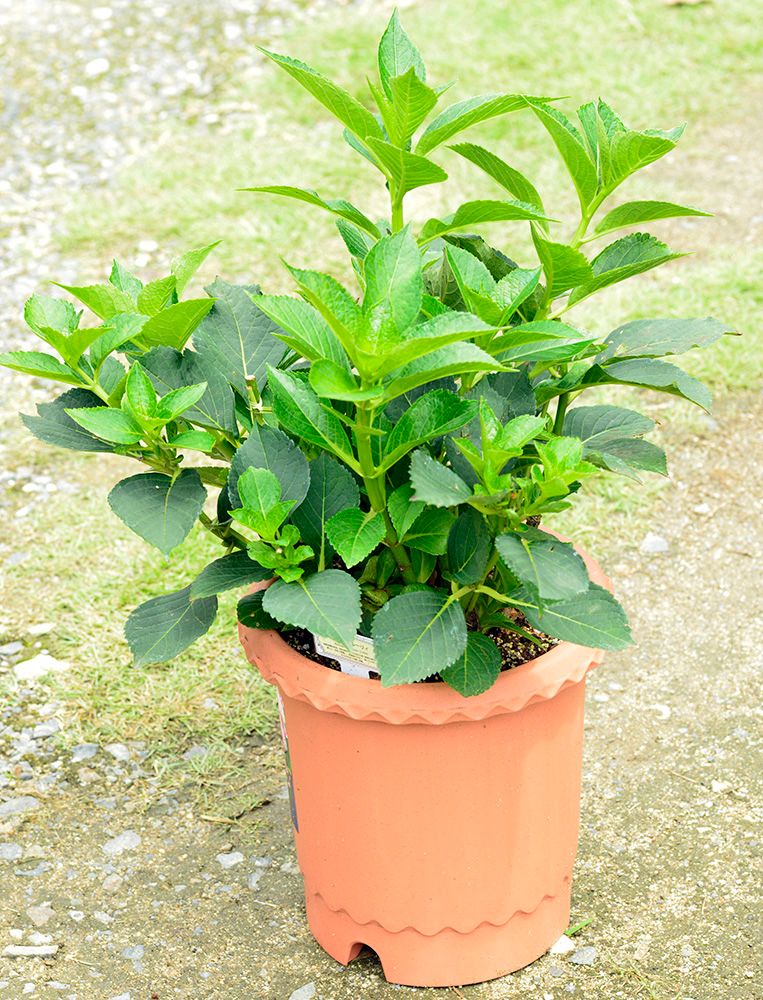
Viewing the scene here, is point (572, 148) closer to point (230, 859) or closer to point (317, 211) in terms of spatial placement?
point (230, 859)

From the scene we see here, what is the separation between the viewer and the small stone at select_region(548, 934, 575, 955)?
180 cm

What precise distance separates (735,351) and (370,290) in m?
2.09

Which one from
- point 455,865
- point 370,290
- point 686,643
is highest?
point 370,290

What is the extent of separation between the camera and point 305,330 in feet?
4.41

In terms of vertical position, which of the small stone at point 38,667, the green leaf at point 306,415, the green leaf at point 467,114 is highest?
the green leaf at point 467,114

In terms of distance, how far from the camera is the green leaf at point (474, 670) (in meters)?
1.44

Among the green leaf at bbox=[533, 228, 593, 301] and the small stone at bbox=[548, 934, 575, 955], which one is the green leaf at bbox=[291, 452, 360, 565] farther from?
the small stone at bbox=[548, 934, 575, 955]

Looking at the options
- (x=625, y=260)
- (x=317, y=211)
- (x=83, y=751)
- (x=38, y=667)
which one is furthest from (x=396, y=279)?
(x=317, y=211)

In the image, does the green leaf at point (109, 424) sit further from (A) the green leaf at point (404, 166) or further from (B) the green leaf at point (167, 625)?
(A) the green leaf at point (404, 166)

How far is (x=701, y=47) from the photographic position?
482 cm

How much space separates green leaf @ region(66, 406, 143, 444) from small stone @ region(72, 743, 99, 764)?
3.37ft

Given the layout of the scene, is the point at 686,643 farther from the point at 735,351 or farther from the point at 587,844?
the point at 735,351

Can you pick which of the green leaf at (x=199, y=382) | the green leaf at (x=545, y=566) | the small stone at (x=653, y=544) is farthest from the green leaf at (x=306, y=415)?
the small stone at (x=653, y=544)

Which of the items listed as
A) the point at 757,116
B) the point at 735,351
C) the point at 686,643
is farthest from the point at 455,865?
the point at 757,116
